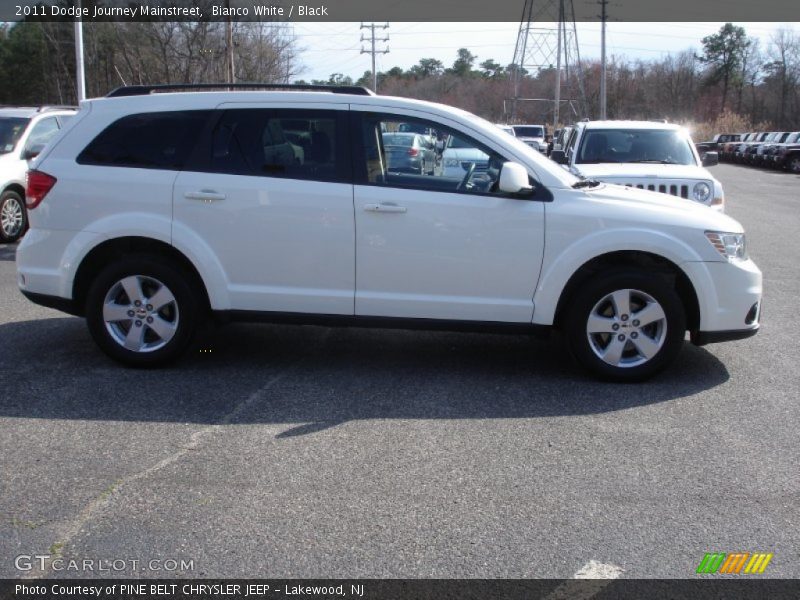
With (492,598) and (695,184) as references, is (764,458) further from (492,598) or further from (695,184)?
(695,184)

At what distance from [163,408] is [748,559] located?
359cm

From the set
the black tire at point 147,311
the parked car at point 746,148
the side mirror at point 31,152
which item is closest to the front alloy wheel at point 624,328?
the black tire at point 147,311

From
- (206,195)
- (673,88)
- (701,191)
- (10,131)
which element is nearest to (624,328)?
(206,195)

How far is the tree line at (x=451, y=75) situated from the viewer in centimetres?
3219

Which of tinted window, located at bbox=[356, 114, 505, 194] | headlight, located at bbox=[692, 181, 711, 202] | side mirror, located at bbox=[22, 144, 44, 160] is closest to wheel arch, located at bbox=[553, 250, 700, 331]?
tinted window, located at bbox=[356, 114, 505, 194]

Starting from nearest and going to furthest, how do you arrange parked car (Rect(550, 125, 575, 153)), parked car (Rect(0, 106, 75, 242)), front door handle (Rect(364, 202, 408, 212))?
1. front door handle (Rect(364, 202, 408, 212))
2. parked car (Rect(0, 106, 75, 242))
3. parked car (Rect(550, 125, 575, 153))

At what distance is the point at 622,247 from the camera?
6.06 metres

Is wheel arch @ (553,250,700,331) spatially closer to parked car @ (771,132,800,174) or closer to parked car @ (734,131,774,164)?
parked car @ (771,132,800,174)

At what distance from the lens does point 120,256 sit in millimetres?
6492

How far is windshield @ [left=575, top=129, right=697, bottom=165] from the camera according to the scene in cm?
1184

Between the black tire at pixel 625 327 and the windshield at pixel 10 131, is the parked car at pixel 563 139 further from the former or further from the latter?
the black tire at pixel 625 327

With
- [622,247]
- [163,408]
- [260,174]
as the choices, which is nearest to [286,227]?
[260,174]

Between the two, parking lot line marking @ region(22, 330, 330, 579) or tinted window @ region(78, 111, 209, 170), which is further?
tinted window @ region(78, 111, 209, 170)

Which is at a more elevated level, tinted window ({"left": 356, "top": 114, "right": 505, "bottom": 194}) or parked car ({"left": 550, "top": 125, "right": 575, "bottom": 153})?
parked car ({"left": 550, "top": 125, "right": 575, "bottom": 153})
